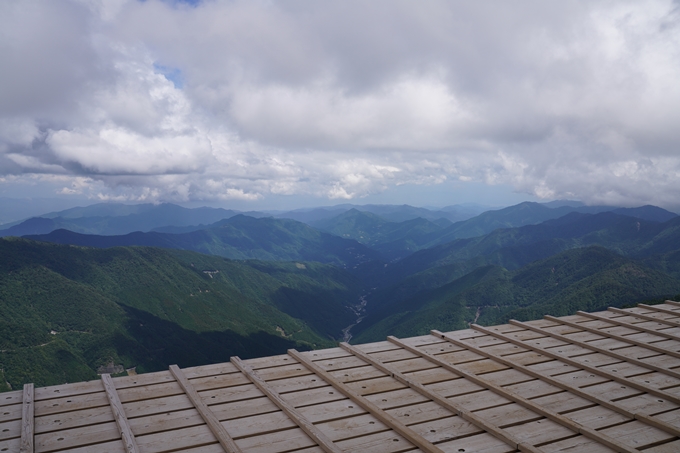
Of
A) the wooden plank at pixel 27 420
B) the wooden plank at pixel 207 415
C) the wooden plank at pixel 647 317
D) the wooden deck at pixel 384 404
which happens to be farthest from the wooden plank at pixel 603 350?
the wooden plank at pixel 27 420

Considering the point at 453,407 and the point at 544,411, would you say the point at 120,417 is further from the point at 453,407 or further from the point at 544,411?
the point at 544,411

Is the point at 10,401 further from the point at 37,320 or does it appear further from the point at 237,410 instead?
the point at 37,320

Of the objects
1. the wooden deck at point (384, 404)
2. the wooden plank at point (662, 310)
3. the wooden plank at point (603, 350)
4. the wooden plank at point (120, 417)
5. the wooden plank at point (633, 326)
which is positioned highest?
the wooden plank at point (662, 310)

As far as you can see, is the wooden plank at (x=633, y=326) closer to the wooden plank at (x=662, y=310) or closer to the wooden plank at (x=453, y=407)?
the wooden plank at (x=662, y=310)

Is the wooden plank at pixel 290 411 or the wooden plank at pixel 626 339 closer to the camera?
the wooden plank at pixel 290 411

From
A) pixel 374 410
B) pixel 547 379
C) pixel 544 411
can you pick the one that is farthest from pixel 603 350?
pixel 374 410

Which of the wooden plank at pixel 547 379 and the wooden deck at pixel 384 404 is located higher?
the wooden plank at pixel 547 379

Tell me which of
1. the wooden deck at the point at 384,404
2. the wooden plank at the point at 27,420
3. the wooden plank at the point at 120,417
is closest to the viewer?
the wooden plank at the point at 27,420
